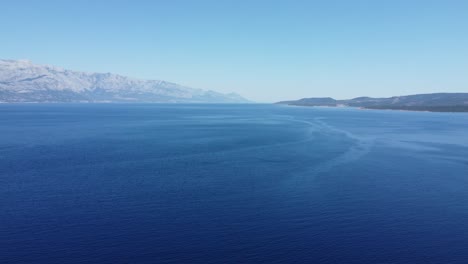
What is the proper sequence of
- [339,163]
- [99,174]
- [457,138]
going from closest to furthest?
[99,174], [339,163], [457,138]

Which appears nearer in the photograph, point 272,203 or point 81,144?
point 272,203

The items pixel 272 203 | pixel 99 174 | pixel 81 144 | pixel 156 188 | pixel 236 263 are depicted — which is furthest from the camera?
pixel 81 144

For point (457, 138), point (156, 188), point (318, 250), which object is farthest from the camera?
point (457, 138)

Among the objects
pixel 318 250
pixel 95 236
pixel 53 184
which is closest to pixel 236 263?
pixel 318 250

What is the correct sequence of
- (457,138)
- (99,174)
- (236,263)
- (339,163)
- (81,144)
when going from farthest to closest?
(457,138), (81,144), (339,163), (99,174), (236,263)

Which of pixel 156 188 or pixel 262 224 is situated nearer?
pixel 262 224

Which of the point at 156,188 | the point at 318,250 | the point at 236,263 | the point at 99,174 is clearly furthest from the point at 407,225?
the point at 99,174

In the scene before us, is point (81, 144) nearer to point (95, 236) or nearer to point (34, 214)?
point (34, 214)

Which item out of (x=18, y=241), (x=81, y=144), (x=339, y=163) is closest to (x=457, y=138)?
(x=339, y=163)

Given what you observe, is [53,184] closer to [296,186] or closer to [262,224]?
[262,224]
